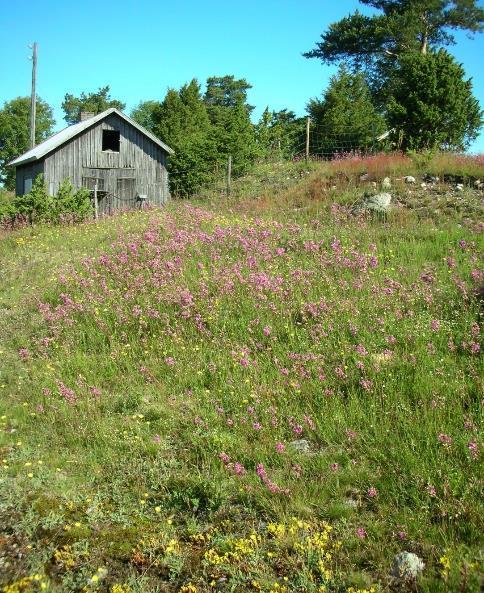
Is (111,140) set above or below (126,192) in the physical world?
above

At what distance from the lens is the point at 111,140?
31.8 meters

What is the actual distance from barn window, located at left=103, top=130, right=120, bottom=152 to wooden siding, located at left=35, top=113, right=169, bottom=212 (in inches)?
42.6

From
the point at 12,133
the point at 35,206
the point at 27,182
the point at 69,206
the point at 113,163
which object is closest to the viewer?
the point at 35,206

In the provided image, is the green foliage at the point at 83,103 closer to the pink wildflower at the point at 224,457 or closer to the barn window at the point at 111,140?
the barn window at the point at 111,140

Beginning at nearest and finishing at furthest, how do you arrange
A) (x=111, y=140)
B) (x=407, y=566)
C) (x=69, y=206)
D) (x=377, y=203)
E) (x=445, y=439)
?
1. (x=407, y=566)
2. (x=445, y=439)
3. (x=377, y=203)
4. (x=69, y=206)
5. (x=111, y=140)

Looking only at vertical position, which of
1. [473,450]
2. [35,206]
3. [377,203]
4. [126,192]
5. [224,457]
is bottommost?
[224,457]

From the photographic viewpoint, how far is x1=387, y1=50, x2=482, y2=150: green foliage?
70.7ft

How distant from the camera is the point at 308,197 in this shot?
578 inches

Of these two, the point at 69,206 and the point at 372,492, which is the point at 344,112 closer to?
the point at 69,206

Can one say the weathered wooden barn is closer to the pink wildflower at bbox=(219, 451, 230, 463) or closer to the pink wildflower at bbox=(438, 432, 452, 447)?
the pink wildflower at bbox=(219, 451, 230, 463)

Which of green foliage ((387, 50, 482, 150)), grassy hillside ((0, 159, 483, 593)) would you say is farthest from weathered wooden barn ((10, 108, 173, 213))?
grassy hillside ((0, 159, 483, 593))

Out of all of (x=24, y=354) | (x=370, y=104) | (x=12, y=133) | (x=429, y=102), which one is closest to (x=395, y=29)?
(x=370, y=104)

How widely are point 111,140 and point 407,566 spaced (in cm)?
3229

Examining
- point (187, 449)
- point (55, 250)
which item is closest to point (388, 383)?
point (187, 449)
